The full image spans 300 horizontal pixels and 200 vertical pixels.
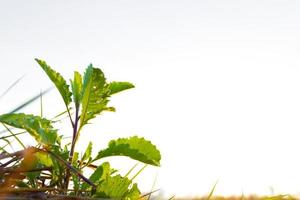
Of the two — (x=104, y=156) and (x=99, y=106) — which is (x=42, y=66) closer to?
(x=99, y=106)

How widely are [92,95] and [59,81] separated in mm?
167

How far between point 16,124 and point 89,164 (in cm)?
34

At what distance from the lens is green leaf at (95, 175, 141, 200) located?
5.82 feet

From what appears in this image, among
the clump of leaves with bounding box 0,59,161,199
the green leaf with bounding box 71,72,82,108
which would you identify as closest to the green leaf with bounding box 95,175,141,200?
the clump of leaves with bounding box 0,59,161,199

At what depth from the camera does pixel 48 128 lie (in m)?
1.89

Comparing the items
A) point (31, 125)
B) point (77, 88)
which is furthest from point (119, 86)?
point (31, 125)

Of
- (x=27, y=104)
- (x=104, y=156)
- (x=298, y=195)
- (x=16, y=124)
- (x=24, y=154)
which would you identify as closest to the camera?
(x=24, y=154)

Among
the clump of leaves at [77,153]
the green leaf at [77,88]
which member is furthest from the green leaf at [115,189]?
the green leaf at [77,88]

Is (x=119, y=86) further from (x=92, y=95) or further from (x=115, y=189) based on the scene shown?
(x=115, y=189)

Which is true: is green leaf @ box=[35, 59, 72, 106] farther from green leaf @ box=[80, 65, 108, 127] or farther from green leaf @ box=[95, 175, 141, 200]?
green leaf @ box=[95, 175, 141, 200]

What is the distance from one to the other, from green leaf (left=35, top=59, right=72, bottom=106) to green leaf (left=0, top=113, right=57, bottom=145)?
176mm

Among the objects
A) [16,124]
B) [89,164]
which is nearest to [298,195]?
[89,164]

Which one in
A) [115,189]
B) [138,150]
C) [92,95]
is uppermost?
[92,95]

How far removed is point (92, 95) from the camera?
192 cm
